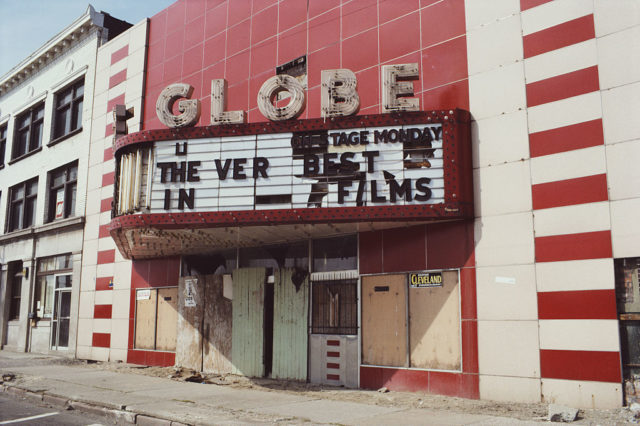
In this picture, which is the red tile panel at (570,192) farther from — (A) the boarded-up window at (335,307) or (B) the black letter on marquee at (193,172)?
(B) the black letter on marquee at (193,172)

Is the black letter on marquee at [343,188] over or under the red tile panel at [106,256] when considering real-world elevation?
over

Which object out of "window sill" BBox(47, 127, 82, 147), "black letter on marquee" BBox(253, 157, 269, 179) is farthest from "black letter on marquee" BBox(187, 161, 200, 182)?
"window sill" BBox(47, 127, 82, 147)

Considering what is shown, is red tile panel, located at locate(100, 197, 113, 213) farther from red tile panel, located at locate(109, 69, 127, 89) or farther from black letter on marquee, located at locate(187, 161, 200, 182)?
black letter on marquee, located at locate(187, 161, 200, 182)

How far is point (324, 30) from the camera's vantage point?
1498cm

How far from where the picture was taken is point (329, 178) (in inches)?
476

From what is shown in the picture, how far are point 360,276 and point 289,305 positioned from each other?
2.43 metres

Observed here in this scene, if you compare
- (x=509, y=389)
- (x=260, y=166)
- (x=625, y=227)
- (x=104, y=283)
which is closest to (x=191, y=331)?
(x=104, y=283)

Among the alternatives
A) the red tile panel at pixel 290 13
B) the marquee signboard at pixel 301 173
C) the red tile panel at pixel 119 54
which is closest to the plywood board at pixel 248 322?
the marquee signboard at pixel 301 173

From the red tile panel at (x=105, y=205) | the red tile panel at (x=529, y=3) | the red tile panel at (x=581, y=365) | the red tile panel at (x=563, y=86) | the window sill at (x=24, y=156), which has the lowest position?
the red tile panel at (x=581, y=365)

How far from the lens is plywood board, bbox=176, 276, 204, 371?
55.0 ft

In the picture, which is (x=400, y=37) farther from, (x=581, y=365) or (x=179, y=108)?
(x=581, y=365)

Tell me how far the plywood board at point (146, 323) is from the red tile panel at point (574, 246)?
1292cm

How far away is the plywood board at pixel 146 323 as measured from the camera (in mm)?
18453

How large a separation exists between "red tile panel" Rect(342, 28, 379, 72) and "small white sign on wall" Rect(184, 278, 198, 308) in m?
8.24
